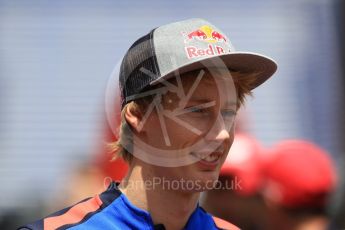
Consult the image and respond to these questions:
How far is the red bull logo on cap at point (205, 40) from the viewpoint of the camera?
2.74m

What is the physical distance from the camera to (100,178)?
5.22 meters

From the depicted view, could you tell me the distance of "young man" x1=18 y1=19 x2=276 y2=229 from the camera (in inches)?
107

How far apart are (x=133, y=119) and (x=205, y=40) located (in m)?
0.34

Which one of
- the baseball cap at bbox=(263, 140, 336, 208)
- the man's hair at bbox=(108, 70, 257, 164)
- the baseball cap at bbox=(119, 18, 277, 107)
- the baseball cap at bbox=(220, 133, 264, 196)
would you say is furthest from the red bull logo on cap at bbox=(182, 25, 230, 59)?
the baseball cap at bbox=(220, 133, 264, 196)

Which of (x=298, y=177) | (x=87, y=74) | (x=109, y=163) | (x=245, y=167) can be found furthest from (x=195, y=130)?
(x=87, y=74)

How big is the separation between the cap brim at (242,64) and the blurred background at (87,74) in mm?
4413

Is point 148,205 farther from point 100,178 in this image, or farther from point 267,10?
point 267,10

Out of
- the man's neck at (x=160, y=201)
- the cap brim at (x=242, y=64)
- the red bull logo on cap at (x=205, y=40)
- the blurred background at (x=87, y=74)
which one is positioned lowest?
the blurred background at (x=87, y=74)

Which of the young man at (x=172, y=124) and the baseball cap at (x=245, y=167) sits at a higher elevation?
the young man at (x=172, y=124)

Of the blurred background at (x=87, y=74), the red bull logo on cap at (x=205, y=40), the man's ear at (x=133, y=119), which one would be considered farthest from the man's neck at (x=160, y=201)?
the blurred background at (x=87, y=74)

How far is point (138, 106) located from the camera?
9.25 feet

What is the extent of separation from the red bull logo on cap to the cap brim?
0.03 metres

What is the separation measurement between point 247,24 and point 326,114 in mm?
1464

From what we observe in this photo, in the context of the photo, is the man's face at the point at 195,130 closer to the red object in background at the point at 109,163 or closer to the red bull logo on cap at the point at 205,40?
the red bull logo on cap at the point at 205,40
